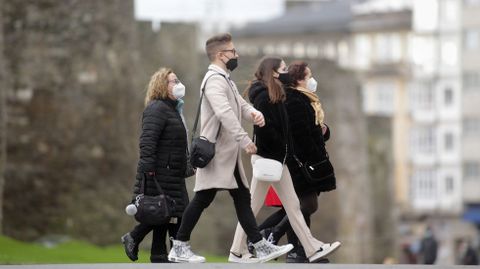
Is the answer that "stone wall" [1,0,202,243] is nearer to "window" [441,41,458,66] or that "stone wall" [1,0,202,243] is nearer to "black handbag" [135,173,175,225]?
"black handbag" [135,173,175,225]

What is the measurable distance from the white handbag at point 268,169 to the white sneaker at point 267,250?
55 centimetres

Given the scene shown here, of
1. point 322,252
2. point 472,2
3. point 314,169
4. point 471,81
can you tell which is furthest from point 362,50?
point 322,252

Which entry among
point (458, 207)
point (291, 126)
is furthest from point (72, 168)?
point (458, 207)

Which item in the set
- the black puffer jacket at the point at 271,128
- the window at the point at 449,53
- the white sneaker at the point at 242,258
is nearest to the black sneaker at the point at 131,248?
the white sneaker at the point at 242,258

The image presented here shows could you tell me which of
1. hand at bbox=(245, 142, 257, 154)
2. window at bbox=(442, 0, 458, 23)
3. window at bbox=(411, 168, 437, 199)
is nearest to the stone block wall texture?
hand at bbox=(245, 142, 257, 154)

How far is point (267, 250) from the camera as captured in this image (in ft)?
51.5

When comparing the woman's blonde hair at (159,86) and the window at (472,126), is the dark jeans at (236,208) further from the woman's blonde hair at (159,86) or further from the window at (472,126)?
the window at (472,126)

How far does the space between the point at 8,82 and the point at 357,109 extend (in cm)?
2002

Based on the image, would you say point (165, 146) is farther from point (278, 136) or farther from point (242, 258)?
point (242, 258)

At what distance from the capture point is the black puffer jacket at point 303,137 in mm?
16141

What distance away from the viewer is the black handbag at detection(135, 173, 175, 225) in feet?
51.2

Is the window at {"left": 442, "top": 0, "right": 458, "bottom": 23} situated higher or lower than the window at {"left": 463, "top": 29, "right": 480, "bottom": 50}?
higher

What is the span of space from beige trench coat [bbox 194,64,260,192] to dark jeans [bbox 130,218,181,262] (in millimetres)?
702

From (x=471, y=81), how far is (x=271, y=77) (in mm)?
85390
